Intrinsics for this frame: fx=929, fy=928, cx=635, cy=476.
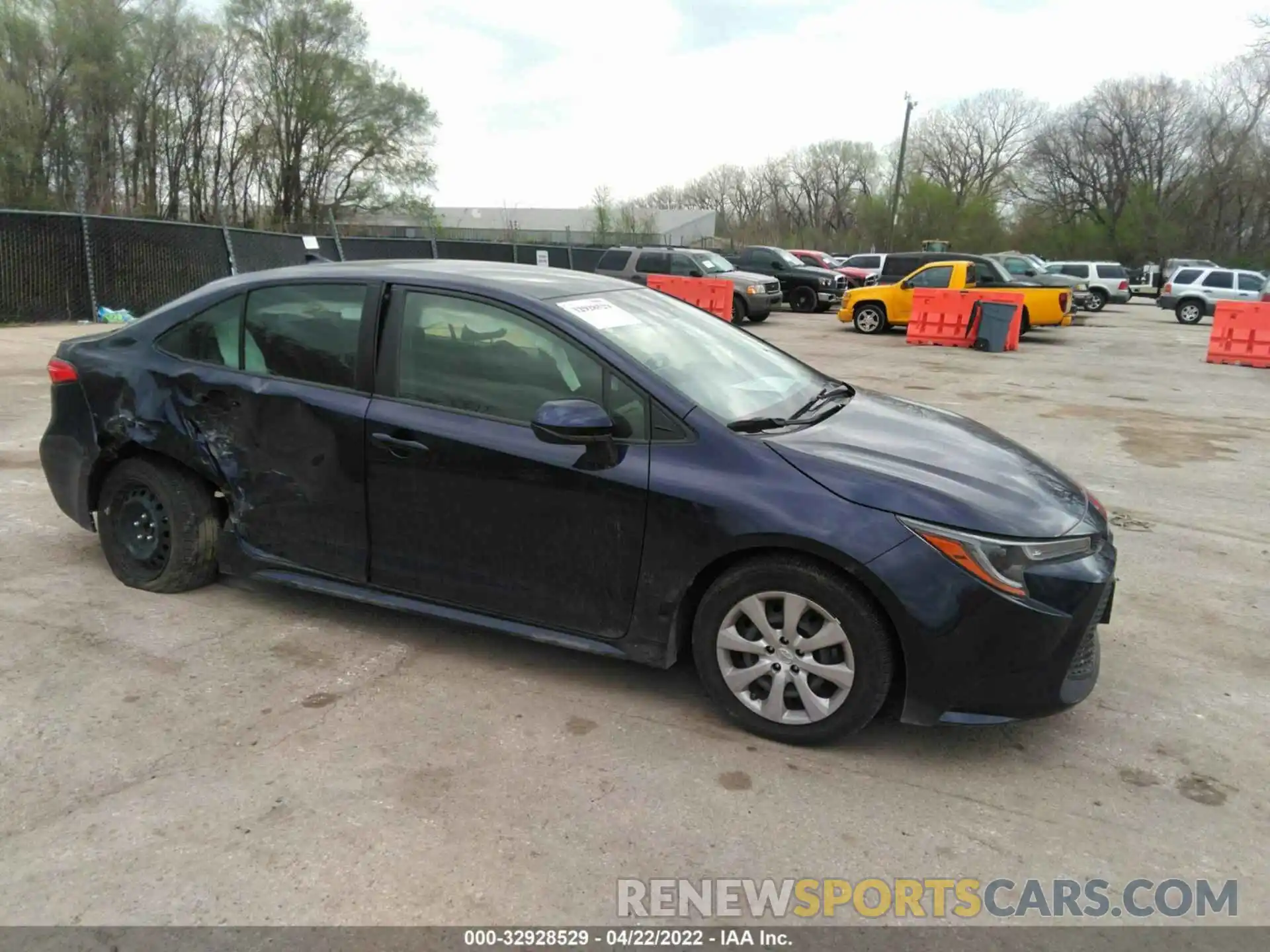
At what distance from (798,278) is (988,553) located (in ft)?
81.3

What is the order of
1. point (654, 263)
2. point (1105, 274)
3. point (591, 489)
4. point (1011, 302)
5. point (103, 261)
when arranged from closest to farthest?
point (591, 489), point (103, 261), point (1011, 302), point (654, 263), point (1105, 274)

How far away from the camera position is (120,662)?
3773 mm

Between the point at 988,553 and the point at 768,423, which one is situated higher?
the point at 768,423

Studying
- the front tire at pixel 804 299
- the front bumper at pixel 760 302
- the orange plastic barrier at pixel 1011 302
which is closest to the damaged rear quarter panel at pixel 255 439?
the orange plastic barrier at pixel 1011 302

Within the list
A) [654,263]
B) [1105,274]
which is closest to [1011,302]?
[654,263]

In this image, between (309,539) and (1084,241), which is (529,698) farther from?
(1084,241)

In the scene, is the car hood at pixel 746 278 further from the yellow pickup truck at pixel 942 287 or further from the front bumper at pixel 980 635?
the front bumper at pixel 980 635

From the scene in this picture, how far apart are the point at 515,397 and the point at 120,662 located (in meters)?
1.94

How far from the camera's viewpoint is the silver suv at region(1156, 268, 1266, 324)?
26625 millimetres

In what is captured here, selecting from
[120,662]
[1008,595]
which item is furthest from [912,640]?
[120,662]

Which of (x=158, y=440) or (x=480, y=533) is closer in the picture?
(x=480, y=533)

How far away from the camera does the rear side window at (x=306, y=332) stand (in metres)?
3.95

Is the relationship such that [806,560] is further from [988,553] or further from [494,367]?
[494,367]

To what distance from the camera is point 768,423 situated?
141 inches
